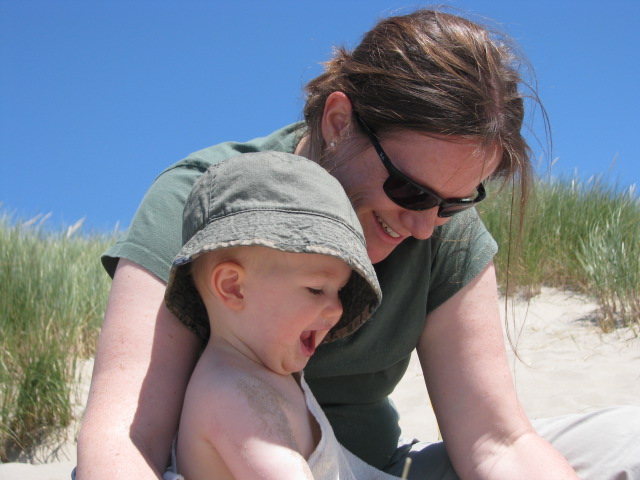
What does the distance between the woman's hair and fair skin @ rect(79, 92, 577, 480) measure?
0.05 meters

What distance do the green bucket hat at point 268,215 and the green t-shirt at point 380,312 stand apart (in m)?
0.32

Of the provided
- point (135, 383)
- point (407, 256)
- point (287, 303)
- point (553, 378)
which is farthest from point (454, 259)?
point (553, 378)

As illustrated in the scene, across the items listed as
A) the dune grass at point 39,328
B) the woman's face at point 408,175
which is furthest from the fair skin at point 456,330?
the dune grass at point 39,328

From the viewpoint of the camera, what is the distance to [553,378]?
4.54m

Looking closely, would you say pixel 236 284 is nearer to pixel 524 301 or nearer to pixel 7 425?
pixel 7 425

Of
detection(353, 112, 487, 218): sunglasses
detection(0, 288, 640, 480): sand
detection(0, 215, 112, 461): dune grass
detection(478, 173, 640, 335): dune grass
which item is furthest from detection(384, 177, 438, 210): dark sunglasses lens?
detection(478, 173, 640, 335): dune grass

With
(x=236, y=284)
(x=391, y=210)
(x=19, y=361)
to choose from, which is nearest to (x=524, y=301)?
(x=19, y=361)

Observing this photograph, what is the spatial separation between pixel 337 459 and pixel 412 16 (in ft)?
4.12

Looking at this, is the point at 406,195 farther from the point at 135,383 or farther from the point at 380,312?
the point at 135,383

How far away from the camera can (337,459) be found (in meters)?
1.79

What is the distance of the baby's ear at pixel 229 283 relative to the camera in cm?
165

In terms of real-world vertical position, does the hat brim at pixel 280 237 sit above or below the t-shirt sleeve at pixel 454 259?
below

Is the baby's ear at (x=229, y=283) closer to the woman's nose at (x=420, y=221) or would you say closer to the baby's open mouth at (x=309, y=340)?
the baby's open mouth at (x=309, y=340)

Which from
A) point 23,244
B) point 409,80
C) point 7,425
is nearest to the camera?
point 409,80
